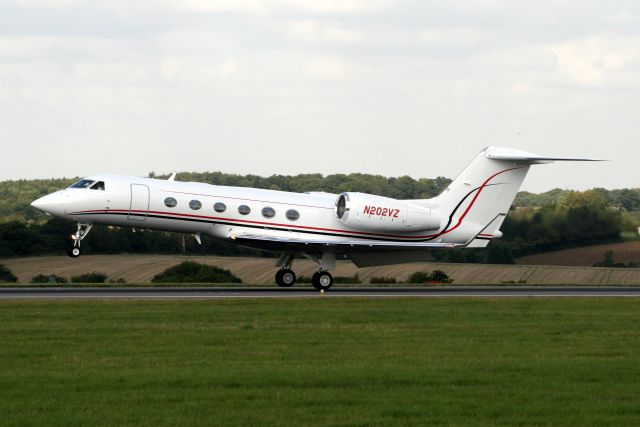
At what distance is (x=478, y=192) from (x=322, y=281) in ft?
22.1

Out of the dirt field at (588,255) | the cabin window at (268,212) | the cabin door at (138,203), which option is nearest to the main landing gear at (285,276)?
the cabin window at (268,212)

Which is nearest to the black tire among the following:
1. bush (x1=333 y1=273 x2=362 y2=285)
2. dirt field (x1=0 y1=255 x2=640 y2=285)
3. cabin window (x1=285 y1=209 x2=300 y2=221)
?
cabin window (x1=285 y1=209 x2=300 y2=221)

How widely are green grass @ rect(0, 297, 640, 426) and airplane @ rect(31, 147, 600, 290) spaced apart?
850 cm

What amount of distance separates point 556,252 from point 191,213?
19.1 metres

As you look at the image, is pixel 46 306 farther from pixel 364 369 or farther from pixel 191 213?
pixel 364 369

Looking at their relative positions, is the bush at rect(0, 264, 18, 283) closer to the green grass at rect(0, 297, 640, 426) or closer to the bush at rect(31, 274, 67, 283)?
the bush at rect(31, 274, 67, 283)

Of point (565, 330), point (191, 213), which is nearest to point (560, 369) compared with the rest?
point (565, 330)

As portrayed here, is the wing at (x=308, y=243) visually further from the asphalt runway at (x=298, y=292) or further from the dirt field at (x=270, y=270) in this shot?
the dirt field at (x=270, y=270)

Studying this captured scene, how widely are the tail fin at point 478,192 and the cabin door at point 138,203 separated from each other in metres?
10.4

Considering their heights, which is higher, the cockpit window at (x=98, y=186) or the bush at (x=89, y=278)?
the cockpit window at (x=98, y=186)

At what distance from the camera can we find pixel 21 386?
13602mm

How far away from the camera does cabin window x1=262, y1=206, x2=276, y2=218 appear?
34.6 metres

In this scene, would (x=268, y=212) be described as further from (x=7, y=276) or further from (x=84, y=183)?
(x=7, y=276)

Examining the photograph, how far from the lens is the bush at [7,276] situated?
46.1 m
